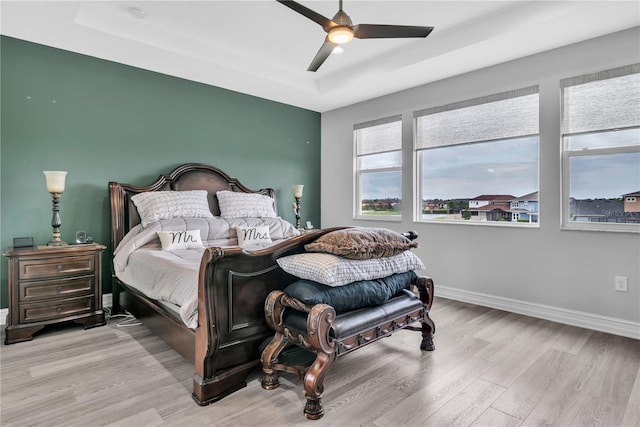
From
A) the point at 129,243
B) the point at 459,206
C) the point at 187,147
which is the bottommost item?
the point at 129,243

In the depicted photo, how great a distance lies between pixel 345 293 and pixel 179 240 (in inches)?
73.9

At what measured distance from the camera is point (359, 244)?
218 cm

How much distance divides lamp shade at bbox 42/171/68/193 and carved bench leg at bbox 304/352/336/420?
2.76m

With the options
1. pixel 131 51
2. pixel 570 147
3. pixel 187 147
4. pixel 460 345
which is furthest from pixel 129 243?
pixel 570 147

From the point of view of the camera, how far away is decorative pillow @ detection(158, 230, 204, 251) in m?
3.21

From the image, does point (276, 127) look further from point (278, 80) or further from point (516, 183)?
point (516, 183)

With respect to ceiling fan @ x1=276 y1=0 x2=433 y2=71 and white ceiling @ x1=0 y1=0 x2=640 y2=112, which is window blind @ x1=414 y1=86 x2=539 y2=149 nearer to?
white ceiling @ x1=0 y1=0 x2=640 y2=112

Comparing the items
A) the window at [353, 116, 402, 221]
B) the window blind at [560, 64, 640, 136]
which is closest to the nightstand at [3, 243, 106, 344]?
the window at [353, 116, 402, 221]

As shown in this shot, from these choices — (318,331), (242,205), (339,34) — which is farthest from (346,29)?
(242,205)

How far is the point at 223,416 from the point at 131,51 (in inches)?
133

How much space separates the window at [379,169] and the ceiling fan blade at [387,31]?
2.26 meters

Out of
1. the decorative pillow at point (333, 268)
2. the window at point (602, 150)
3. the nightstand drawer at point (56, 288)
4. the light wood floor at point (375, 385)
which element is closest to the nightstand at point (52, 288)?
the nightstand drawer at point (56, 288)

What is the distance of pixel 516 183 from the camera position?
3734mm

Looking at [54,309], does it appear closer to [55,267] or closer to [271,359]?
[55,267]
